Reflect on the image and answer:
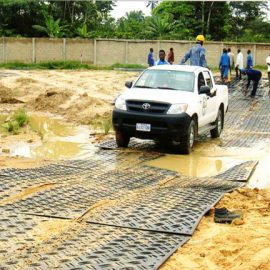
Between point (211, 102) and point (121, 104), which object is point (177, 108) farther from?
point (211, 102)

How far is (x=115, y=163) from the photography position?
1062 cm

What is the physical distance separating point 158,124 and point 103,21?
41.2 m

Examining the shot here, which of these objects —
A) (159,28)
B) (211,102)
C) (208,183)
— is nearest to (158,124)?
(211,102)

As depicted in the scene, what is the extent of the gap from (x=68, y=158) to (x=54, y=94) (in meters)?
9.72

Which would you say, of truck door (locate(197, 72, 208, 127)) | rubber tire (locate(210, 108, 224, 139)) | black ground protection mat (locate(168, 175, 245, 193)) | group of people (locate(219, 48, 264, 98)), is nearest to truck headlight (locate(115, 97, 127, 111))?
truck door (locate(197, 72, 208, 127))

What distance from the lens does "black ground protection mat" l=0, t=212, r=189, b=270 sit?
5410 mm

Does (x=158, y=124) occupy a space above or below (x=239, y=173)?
above

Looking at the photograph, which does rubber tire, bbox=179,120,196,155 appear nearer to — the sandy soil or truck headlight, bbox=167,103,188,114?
truck headlight, bbox=167,103,188,114

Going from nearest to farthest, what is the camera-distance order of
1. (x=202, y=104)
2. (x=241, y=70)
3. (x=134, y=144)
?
(x=202, y=104)
(x=134, y=144)
(x=241, y=70)

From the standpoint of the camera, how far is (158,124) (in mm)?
11453

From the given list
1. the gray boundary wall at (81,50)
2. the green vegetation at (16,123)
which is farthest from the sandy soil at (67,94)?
the gray boundary wall at (81,50)

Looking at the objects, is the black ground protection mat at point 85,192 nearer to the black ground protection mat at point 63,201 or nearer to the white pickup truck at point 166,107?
the black ground protection mat at point 63,201

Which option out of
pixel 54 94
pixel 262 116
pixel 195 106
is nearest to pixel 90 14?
pixel 54 94

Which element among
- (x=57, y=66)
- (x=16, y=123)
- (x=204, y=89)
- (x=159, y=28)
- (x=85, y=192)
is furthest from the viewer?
(x=159, y=28)
